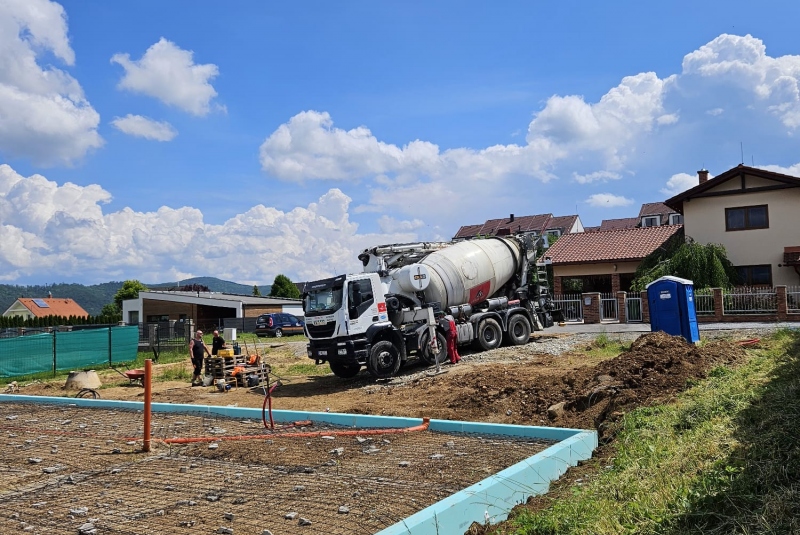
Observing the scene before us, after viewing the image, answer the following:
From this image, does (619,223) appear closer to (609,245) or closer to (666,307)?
(609,245)

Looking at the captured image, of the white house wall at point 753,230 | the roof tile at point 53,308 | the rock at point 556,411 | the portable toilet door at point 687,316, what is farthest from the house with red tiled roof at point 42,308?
the rock at point 556,411

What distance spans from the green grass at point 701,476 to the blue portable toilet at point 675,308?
8067 millimetres

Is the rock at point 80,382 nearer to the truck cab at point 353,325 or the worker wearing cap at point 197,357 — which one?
the worker wearing cap at point 197,357

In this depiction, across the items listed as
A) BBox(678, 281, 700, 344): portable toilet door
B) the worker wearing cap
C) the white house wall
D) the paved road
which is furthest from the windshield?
the white house wall

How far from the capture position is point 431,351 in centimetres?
1783

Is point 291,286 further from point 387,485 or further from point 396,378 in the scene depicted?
point 387,485

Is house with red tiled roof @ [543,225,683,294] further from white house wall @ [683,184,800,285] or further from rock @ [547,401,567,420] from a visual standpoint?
rock @ [547,401,567,420]

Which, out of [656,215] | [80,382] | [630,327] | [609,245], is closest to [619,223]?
[656,215]

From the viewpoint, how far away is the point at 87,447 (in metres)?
9.30

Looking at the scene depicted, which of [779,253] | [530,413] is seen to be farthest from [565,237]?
[530,413]

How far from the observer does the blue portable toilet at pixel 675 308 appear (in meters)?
15.7

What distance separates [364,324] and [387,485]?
405 inches

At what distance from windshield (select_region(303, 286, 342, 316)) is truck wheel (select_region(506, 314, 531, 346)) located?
689 centimetres

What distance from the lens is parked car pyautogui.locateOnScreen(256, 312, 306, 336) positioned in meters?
41.9
